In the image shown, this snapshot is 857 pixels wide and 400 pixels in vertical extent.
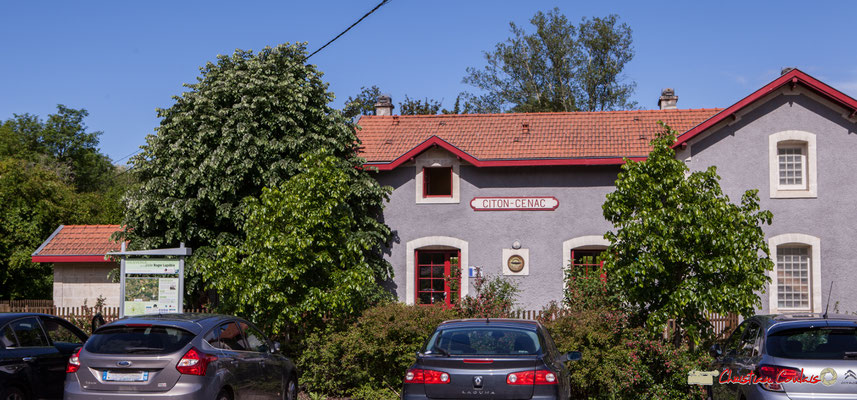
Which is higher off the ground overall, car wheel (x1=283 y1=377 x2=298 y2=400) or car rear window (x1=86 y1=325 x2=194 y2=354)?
car rear window (x1=86 y1=325 x2=194 y2=354)

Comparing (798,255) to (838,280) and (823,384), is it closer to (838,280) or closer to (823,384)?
(838,280)

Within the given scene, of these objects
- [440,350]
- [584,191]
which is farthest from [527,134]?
[440,350]

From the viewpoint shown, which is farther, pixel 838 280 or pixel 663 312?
pixel 838 280

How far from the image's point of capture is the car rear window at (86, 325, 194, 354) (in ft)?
28.7

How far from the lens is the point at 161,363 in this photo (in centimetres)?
856

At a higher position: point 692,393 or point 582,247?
point 582,247

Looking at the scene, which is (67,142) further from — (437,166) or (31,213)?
(437,166)

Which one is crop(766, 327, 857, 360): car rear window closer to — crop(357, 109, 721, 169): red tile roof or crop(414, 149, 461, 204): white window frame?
crop(357, 109, 721, 169): red tile roof

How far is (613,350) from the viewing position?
12.3m

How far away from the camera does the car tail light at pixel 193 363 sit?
336 inches

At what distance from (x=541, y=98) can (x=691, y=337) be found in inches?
1202

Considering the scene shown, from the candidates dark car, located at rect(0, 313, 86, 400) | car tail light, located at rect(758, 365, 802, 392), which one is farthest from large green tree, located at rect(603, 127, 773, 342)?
dark car, located at rect(0, 313, 86, 400)

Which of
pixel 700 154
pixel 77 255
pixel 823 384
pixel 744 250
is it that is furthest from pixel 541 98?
pixel 823 384

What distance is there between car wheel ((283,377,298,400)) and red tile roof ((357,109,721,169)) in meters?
8.58
